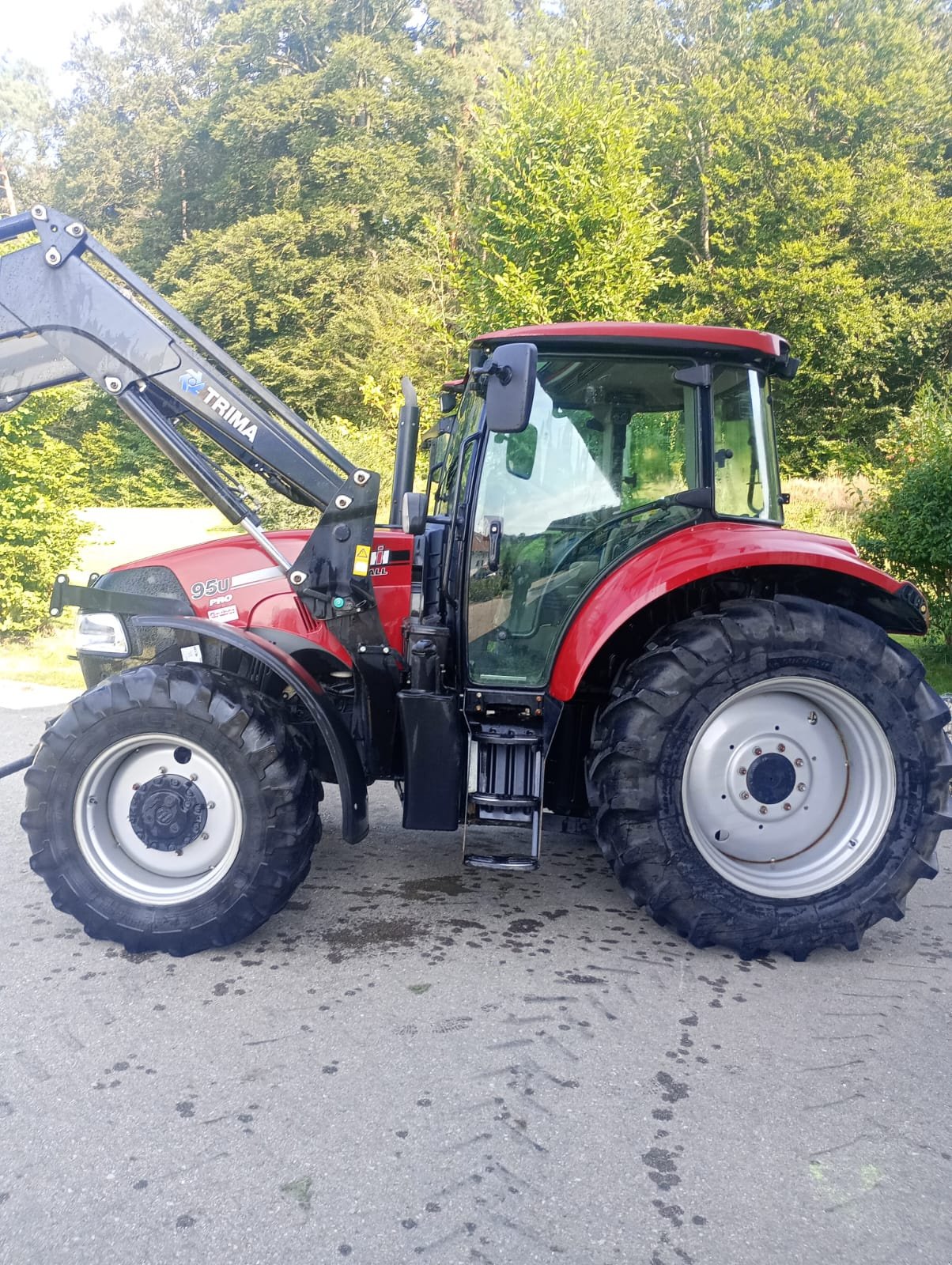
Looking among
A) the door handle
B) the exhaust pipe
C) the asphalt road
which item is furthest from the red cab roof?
the asphalt road

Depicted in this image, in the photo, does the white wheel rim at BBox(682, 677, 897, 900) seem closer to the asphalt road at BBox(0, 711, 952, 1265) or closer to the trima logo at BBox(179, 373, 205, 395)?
the asphalt road at BBox(0, 711, 952, 1265)

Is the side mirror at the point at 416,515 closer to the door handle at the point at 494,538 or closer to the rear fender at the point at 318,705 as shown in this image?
the door handle at the point at 494,538

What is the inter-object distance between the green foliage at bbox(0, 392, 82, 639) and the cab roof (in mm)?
7357

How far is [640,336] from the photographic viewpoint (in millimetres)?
3371

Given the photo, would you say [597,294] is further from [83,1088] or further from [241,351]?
[241,351]

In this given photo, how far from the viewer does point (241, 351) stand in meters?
30.0

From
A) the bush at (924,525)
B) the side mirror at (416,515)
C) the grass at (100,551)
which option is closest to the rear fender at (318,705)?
the side mirror at (416,515)

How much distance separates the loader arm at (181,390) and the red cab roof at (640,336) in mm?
733

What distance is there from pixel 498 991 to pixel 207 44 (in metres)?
43.2

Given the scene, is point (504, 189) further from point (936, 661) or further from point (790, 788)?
point (790, 788)

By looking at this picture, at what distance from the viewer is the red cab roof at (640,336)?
3355 millimetres

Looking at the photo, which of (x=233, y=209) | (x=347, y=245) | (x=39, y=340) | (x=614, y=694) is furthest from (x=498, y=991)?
(x=233, y=209)

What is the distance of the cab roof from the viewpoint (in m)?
3.36

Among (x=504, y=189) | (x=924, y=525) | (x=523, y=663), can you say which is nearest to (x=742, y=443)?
(x=523, y=663)
